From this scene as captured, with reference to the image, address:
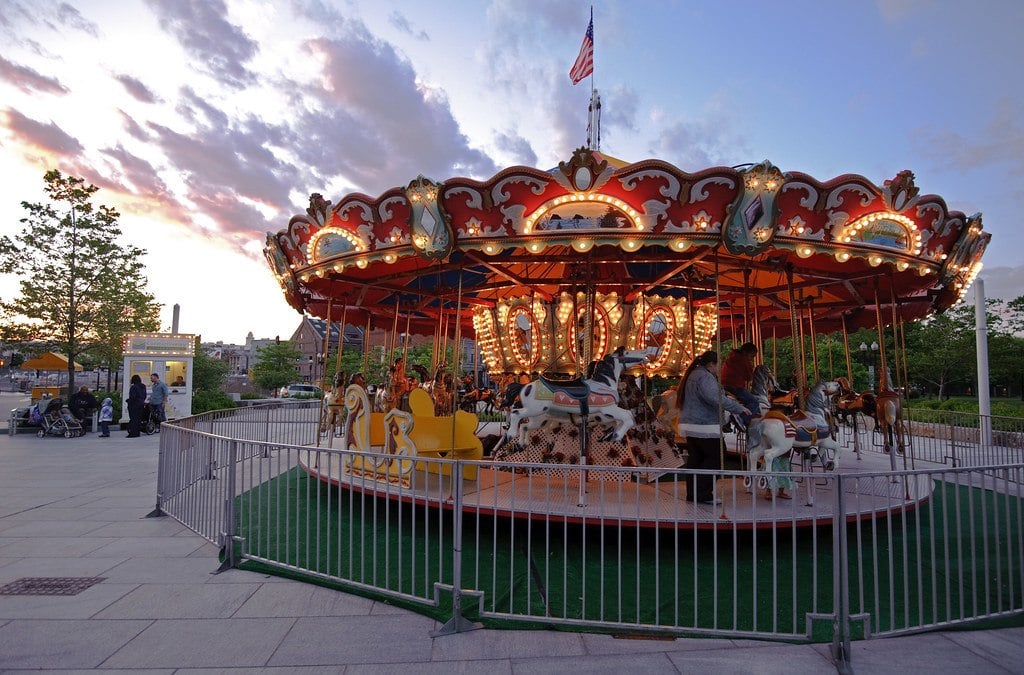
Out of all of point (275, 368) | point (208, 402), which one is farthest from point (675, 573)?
point (275, 368)

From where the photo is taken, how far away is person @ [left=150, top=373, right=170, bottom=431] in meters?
16.5

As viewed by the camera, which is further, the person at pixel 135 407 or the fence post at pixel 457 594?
the person at pixel 135 407

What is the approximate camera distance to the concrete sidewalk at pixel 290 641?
3277 millimetres

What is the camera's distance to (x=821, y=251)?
5.96 meters

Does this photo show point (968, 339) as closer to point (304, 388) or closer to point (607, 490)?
point (607, 490)

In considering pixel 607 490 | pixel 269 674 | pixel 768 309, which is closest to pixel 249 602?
pixel 269 674

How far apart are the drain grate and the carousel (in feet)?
7.08

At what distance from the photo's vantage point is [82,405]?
16.4 m

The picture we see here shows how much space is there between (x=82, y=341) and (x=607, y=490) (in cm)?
2163

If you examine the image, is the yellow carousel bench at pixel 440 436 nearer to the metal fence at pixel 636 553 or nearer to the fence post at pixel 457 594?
the metal fence at pixel 636 553

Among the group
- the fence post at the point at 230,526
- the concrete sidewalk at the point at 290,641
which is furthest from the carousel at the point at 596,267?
the fence post at the point at 230,526

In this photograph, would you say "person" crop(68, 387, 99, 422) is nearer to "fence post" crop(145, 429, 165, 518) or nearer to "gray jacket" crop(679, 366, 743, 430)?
"fence post" crop(145, 429, 165, 518)

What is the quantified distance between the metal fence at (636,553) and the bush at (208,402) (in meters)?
16.2

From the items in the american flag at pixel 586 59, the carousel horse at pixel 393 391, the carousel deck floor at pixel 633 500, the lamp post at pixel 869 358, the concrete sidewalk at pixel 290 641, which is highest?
the american flag at pixel 586 59
